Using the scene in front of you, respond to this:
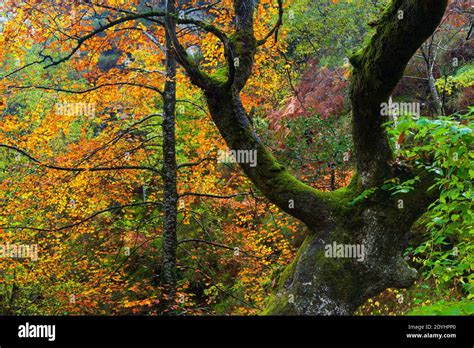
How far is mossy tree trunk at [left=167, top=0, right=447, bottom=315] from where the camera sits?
14.5ft

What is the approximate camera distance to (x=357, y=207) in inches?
197

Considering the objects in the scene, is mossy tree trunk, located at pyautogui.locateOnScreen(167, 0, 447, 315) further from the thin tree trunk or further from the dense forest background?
the thin tree trunk

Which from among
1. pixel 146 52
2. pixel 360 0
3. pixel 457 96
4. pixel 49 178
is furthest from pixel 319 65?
pixel 49 178

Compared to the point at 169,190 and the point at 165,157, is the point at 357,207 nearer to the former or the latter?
the point at 169,190

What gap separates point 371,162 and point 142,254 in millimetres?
8959

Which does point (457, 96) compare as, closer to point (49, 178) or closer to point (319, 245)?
point (319, 245)

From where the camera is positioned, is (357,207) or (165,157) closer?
(357,207)

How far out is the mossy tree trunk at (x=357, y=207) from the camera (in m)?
4.43
